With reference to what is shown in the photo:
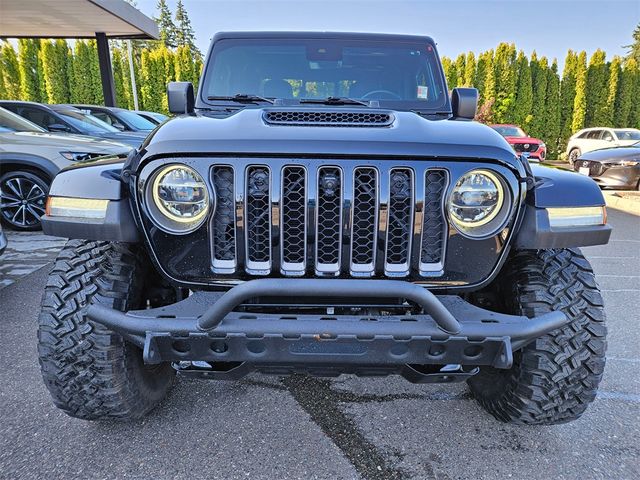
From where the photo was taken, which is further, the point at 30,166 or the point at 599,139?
the point at 599,139

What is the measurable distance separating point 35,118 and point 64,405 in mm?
7477

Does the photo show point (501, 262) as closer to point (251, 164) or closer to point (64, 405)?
point (251, 164)

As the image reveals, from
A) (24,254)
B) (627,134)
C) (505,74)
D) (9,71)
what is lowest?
(24,254)

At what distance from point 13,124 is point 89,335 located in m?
6.05

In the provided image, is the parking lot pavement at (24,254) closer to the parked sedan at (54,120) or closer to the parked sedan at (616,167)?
the parked sedan at (54,120)

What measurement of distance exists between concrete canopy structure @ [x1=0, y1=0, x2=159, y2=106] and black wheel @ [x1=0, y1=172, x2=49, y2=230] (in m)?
7.75

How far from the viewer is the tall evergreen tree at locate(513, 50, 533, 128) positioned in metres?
19.4

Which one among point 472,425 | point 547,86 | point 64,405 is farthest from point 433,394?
point 547,86

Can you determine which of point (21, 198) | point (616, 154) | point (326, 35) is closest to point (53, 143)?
point (21, 198)

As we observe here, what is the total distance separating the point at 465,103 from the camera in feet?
9.16

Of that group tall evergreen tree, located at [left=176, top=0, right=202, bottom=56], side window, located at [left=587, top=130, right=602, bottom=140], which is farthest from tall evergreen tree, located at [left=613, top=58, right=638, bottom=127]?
tall evergreen tree, located at [left=176, top=0, right=202, bottom=56]

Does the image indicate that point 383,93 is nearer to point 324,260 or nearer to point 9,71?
point 324,260

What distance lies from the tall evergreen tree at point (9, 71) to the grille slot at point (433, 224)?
23.1 m

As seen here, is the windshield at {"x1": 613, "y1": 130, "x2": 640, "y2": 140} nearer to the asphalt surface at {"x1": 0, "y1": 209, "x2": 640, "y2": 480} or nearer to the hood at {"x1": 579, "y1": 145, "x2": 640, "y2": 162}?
the hood at {"x1": 579, "y1": 145, "x2": 640, "y2": 162}
